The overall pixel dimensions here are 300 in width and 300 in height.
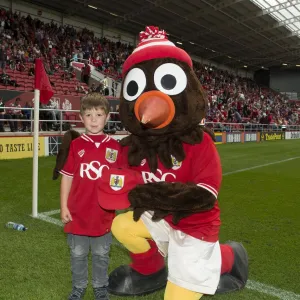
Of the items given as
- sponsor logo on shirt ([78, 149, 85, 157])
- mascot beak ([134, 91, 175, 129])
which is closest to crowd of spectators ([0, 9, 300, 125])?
sponsor logo on shirt ([78, 149, 85, 157])

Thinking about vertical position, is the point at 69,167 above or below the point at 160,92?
below

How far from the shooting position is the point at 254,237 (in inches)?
144

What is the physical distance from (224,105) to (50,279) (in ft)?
87.1

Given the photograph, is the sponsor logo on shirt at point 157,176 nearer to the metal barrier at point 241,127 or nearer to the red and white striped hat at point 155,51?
the red and white striped hat at point 155,51

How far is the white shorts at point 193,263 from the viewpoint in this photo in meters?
2.00

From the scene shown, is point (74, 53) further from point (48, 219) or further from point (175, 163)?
point (175, 163)

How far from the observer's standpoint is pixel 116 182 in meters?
1.95

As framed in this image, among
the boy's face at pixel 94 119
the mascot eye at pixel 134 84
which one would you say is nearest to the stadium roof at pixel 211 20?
the boy's face at pixel 94 119

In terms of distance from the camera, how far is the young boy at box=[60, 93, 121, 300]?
2.24 meters

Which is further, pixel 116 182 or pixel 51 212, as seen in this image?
pixel 51 212

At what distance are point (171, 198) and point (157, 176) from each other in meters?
0.28

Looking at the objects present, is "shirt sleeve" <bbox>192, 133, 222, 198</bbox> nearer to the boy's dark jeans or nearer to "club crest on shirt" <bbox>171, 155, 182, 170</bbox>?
"club crest on shirt" <bbox>171, 155, 182, 170</bbox>

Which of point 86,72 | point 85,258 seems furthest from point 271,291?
point 86,72

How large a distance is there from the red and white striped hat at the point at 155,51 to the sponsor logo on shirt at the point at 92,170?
1.89ft
